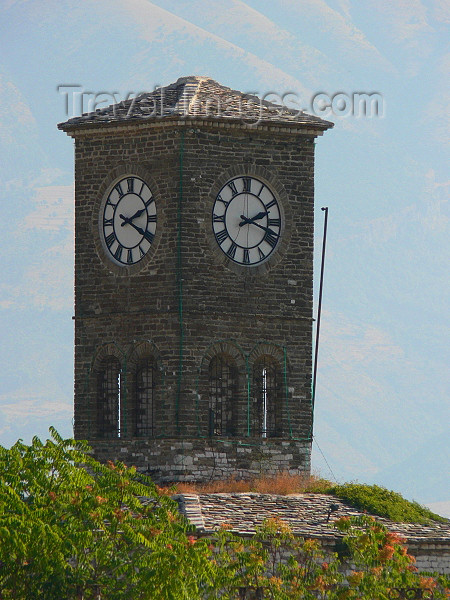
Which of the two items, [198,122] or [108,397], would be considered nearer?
[198,122]

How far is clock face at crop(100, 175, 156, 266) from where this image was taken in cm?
5262

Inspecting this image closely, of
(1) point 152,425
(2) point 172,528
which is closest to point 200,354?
(1) point 152,425

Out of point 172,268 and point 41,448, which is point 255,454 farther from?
point 41,448

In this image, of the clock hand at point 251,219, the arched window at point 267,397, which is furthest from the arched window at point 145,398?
the clock hand at point 251,219

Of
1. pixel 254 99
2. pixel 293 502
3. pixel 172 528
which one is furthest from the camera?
pixel 254 99

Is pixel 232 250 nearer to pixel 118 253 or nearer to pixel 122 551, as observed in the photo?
pixel 118 253

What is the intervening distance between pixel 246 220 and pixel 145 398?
16.3 ft

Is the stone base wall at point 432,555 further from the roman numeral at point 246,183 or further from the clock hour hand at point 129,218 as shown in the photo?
the clock hour hand at point 129,218

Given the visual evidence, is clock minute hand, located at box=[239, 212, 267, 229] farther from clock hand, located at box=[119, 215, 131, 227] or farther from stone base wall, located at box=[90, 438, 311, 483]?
stone base wall, located at box=[90, 438, 311, 483]

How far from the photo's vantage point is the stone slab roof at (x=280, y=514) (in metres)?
47.9

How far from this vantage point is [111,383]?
5328 cm

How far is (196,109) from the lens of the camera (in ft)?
173

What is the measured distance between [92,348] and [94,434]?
2.12 m

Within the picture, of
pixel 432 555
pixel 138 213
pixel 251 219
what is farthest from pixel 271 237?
pixel 432 555
